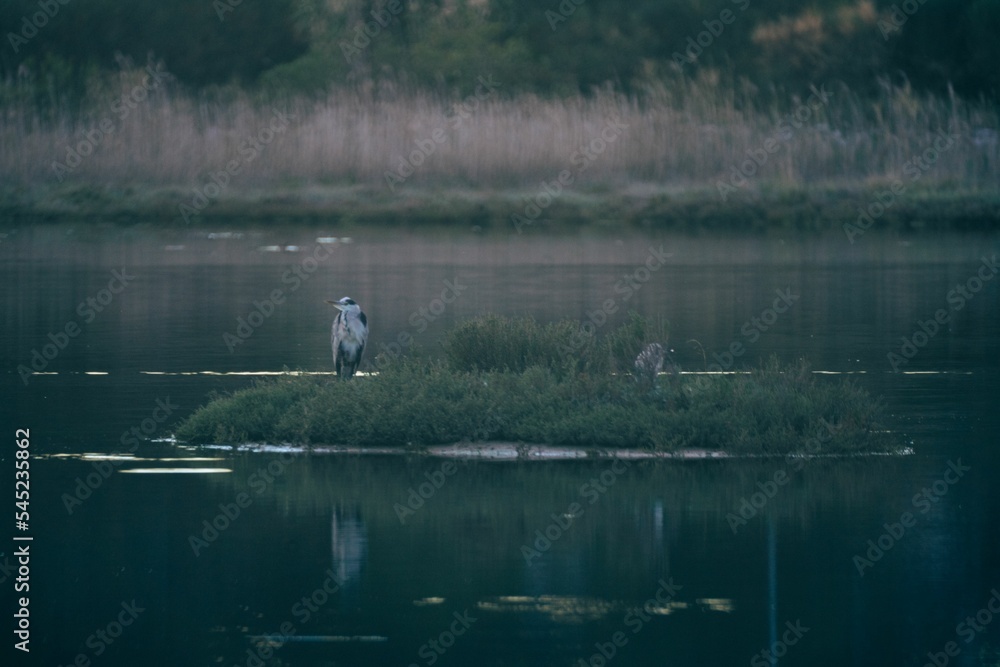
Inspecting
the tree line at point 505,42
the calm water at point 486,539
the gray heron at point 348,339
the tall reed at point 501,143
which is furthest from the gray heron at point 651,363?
the tree line at point 505,42

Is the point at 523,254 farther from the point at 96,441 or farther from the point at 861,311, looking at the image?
the point at 96,441

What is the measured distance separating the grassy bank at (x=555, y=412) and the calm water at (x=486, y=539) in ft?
1.30

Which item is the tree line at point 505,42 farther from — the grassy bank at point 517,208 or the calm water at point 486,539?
the calm water at point 486,539

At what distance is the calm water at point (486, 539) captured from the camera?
7.93 metres

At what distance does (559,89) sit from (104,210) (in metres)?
13.4

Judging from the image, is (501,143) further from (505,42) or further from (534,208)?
(505,42)

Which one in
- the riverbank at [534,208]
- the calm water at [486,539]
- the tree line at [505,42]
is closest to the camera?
the calm water at [486,539]

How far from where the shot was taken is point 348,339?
1382 centimetres

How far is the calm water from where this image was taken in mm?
7930

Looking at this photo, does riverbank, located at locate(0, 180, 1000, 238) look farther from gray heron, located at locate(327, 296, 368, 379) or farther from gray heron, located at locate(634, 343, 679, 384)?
gray heron, located at locate(634, 343, 679, 384)

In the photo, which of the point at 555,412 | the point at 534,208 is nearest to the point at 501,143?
the point at 534,208

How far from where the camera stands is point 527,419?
12266 mm

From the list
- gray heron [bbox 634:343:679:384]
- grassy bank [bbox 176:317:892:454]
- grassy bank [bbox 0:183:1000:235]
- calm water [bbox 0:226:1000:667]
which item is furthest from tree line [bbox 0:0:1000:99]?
grassy bank [bbox 176:317:892:454]

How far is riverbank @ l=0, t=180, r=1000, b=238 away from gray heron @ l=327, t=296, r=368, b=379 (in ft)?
65.2
